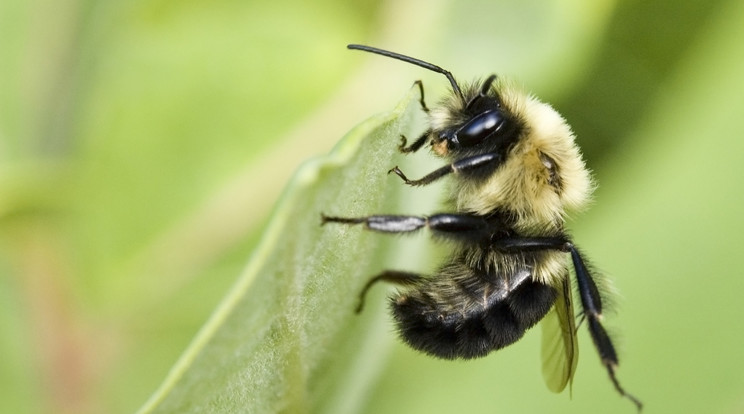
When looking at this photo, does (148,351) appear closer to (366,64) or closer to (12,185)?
(12,185)

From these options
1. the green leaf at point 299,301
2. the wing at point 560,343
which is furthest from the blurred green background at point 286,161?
the green leaf at point 299,301

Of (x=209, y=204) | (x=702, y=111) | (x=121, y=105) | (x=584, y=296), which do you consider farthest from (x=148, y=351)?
(x=702, y=111)

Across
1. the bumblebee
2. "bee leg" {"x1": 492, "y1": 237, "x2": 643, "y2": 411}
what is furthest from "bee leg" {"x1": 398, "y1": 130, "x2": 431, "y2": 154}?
"bee leg" {"x1": 492, "y1": 237, "x2": 643, "y2": 411}

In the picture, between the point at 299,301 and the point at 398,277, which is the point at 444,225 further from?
the point at 299,301

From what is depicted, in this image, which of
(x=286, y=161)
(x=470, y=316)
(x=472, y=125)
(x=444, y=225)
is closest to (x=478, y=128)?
(x=472, y=125)

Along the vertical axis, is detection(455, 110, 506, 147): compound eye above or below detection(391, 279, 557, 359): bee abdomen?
above

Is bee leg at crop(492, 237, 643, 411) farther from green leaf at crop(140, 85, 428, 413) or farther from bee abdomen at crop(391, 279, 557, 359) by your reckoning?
green leaf at crop(140, 85, 428, 413)
